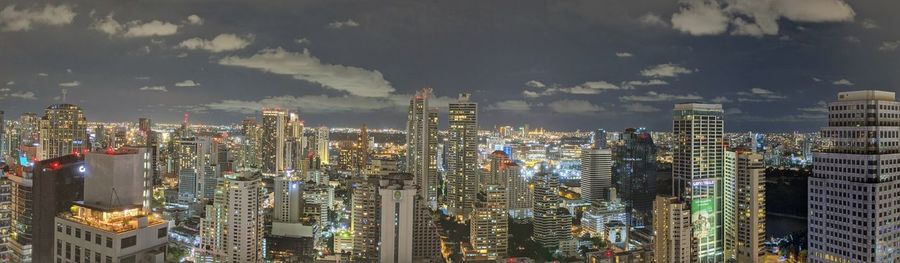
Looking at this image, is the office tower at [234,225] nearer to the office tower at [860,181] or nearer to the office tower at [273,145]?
the office tower at [273,145]

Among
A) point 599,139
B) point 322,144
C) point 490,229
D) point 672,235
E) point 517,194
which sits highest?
point 599,139

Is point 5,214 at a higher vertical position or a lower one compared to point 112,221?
lower

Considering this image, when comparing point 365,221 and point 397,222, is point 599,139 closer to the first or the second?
point 365,221

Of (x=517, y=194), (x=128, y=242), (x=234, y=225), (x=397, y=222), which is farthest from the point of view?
(x=517, y=194)

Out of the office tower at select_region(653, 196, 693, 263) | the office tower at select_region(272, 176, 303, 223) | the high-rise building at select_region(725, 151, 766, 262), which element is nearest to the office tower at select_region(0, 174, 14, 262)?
the office tower at select_region(272, 176, 303, 223)

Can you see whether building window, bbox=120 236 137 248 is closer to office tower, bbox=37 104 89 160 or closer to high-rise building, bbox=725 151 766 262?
office tower, bbox=37 104 89 160

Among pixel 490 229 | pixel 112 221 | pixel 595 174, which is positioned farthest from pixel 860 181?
pixel 595 174
